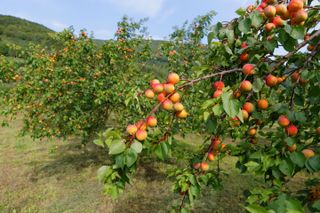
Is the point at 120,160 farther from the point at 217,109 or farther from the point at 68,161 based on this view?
the point at 68,161

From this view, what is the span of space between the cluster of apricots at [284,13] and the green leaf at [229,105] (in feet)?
1.53

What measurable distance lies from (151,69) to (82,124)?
272cm

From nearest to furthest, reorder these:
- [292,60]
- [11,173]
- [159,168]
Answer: [292,60]
[11,173]
[159,168]

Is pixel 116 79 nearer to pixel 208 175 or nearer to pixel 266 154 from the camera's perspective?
pixel 208 175

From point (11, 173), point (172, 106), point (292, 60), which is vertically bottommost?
point (11, 173)

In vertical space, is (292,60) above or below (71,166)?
above

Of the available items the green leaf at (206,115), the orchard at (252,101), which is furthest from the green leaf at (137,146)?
the green leaf at (206,115)

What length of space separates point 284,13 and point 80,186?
20.3ft

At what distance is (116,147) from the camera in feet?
4.02

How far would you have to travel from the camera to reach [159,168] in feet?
26.2

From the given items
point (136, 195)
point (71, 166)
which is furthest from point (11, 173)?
point (136, 195)

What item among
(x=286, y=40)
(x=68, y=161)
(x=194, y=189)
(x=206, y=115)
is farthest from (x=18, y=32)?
(x=286, y=40)

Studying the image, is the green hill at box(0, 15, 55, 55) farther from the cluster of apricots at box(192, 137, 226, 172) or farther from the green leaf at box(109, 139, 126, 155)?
the green leaf at box(109, 139, 126, 155)

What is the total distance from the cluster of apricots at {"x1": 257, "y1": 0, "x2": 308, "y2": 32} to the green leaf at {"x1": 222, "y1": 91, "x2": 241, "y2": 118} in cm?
47
